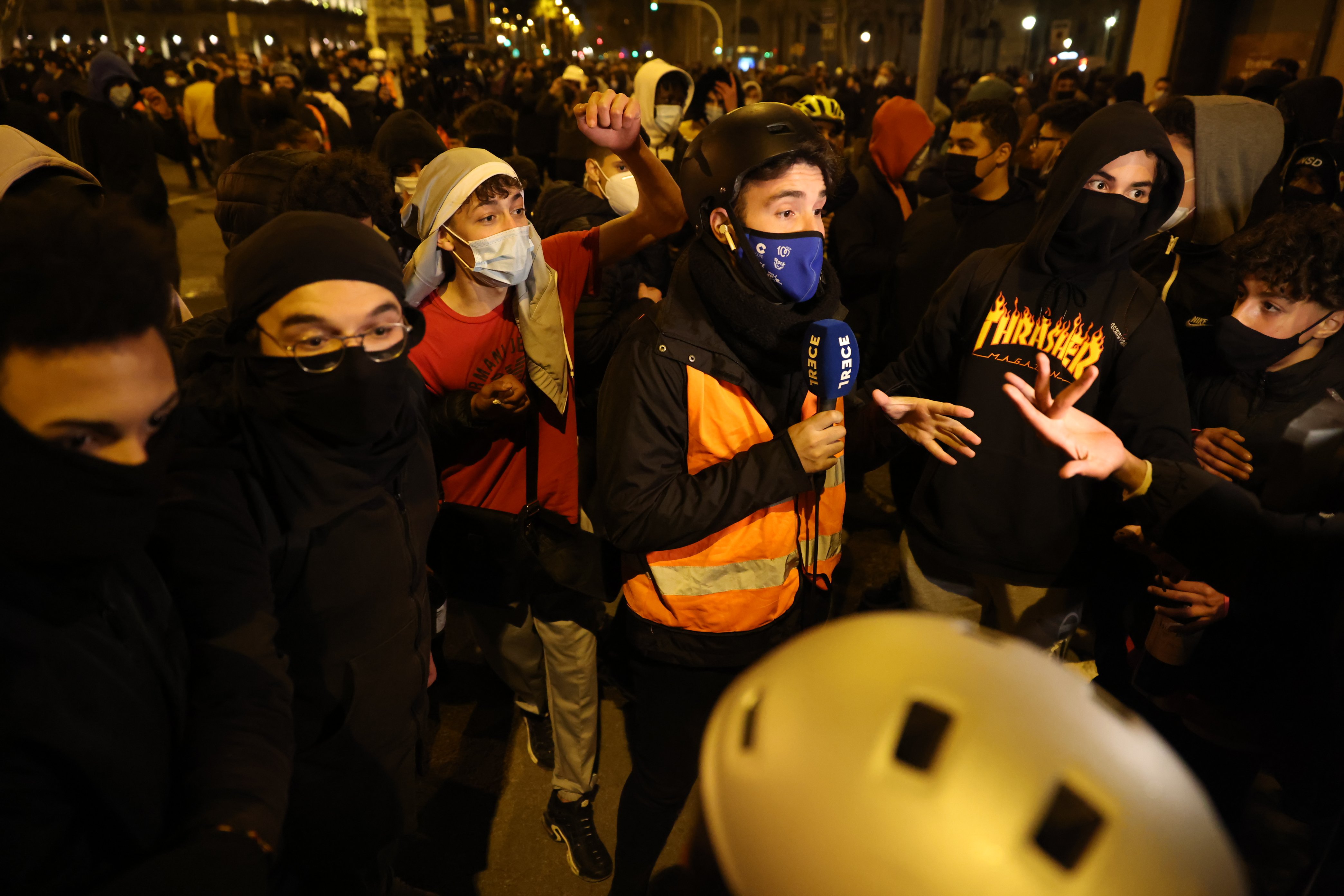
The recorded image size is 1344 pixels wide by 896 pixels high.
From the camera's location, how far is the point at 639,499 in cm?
181

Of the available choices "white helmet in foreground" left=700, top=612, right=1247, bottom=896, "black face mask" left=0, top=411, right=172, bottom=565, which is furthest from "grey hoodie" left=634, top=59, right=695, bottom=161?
"white helmet in foreground" left=700, top=612, right=1247, bottom=896

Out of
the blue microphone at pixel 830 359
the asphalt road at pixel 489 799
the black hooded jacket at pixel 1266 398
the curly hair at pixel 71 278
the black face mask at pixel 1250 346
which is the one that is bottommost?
the asphalt road at pixel 489 799

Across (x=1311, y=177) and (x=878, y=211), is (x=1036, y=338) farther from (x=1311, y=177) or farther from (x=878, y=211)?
(x=1311, y=177)

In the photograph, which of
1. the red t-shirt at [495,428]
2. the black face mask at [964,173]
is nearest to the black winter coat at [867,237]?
the black face mask at [964,173]

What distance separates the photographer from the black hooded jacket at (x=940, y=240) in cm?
388

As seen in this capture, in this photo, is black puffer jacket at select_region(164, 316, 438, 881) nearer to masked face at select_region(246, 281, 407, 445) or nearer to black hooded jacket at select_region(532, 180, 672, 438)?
masked face at select_region(246, 281, 407, 445)

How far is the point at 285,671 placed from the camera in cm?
137

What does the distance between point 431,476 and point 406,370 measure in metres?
0.34

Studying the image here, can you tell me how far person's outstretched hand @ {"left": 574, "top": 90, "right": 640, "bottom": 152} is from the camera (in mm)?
2598

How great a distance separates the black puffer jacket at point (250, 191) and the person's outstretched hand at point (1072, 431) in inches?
103

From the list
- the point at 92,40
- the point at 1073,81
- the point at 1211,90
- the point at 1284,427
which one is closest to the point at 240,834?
the point at 1284,427

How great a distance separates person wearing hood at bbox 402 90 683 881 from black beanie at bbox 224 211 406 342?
2.50 feet

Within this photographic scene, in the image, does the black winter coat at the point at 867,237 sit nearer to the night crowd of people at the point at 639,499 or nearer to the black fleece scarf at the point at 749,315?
the night crowd of people at the point at 639,499

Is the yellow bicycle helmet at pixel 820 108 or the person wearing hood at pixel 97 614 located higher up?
the yellow bicycle helmet at pixel 820 108
